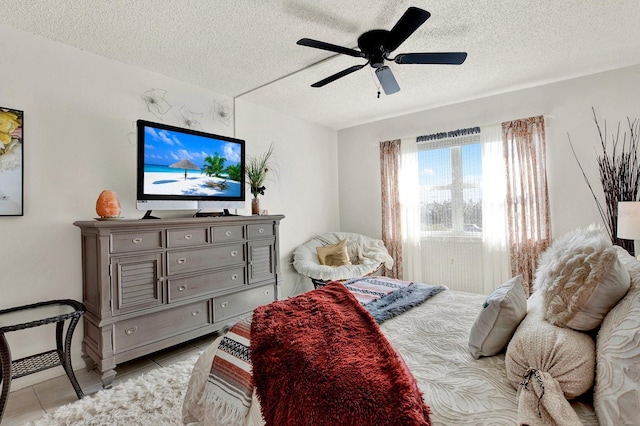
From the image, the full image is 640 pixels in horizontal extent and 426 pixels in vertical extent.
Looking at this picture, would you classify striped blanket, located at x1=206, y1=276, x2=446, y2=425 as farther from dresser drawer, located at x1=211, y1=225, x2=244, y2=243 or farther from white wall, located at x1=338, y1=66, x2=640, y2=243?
white wall, located at x1=338, y1=66, x2=640, y2=243

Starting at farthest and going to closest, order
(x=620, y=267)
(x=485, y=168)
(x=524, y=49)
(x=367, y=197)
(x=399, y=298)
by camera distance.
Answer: (x=367, y=197) → (x=485, y=168) → (x=524, y=49) → (x=399, y=298) → (x=620, y=267)

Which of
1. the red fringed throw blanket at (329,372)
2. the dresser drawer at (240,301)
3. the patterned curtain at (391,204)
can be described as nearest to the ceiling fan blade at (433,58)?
the red fringed throw blanket at (329,372)

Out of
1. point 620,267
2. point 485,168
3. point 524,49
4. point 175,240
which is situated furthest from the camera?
point 485,168

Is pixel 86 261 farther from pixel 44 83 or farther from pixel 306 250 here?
pixel 306 250

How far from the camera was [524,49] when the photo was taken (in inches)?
107

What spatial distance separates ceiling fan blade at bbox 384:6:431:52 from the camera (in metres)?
1.72

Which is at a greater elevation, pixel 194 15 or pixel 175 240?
pixel 194 15

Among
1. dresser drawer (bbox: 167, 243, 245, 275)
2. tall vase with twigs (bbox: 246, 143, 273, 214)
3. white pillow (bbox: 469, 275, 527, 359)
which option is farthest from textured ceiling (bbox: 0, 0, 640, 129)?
white pillow (bbox: 469, 275, 527, 359)

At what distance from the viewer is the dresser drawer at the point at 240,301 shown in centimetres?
285

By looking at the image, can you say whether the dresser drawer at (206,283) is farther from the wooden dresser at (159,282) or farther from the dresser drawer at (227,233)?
the dresser drawer at (227,233)

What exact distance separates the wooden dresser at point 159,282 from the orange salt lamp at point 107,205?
13cm

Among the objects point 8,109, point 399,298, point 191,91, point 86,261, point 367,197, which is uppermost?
point 191,91

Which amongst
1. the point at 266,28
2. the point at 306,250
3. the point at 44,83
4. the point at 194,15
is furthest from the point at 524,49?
the point at 44,83

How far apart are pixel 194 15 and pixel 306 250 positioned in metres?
2.88
